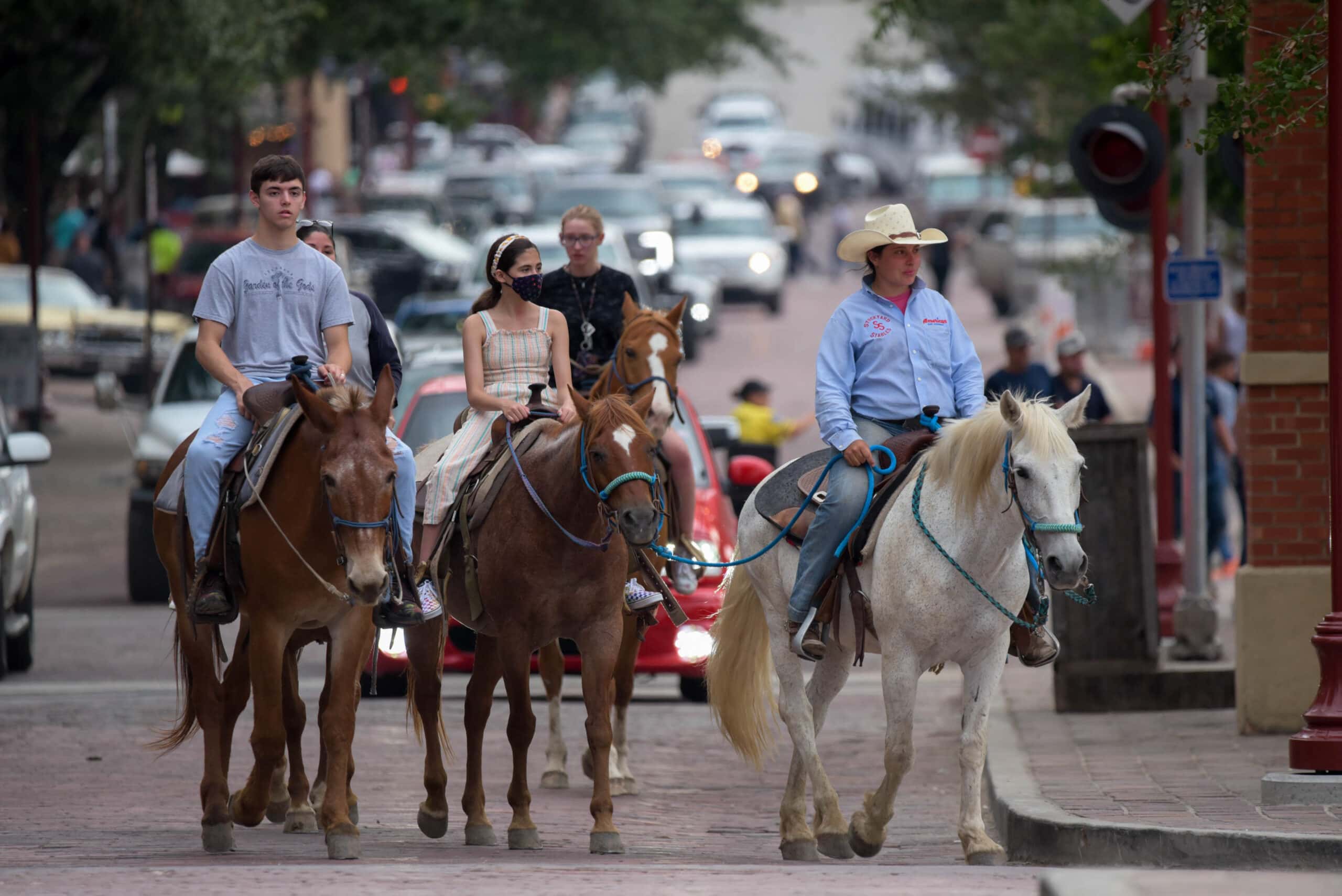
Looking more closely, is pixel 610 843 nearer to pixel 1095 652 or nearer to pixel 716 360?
pixel 1095 652

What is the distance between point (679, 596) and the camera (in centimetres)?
1281

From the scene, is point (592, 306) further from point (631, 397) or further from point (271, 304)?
point (271, 304)

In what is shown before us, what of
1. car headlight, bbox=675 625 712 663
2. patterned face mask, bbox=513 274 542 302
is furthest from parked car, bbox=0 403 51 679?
patterned face mask, bbox=513 274 542 302

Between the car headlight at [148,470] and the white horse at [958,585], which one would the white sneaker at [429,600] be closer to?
the white horse at [958,585]

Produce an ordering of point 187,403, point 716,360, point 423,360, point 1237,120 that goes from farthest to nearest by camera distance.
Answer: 1. point 716,360
2. point 187,403
3. point 423,360
4. point 1237,120

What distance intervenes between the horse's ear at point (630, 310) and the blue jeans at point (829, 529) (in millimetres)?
2513

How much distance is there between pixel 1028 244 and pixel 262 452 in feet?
115

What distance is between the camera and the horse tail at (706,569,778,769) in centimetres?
976

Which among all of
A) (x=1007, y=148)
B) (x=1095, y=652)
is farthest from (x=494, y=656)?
(x=1007, y=148)

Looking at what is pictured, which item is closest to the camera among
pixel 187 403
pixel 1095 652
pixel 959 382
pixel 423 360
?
pixel 959 382

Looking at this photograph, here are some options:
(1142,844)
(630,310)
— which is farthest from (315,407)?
(1142,844)

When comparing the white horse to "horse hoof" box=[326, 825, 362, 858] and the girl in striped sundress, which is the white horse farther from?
"horse hoof" box=[326, 825, 362, 858]

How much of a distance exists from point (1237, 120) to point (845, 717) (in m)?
4.80

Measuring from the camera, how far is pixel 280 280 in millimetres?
9133
